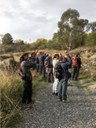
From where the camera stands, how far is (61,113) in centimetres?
1355

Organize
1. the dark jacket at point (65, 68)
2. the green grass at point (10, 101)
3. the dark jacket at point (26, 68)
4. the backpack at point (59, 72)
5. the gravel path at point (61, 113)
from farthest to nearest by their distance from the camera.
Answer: the backpack at point (59, 72)
the dark jacket at point (65, 68)
the dark jacket at point (26, 68)
the gravel path at point (61, 113)
the green grass at point (10, 101)

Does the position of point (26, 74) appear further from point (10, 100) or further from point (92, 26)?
point (92, 26)

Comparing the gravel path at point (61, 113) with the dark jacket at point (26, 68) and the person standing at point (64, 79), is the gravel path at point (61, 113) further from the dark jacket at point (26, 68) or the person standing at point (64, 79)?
the dark jacket at point (26, 68)

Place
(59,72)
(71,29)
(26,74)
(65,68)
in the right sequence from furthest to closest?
1. (71,29)
2. (59,72)
3. (65,68)
4. (26,74)

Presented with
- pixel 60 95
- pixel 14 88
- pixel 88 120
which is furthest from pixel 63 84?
pixel 88 120

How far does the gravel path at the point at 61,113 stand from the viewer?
11.9m

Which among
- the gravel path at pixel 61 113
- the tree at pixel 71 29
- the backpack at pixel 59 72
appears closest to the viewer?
the gravel path at pixel 61 113

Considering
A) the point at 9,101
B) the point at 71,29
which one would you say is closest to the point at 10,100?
the point at 9,101

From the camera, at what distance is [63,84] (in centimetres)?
1603

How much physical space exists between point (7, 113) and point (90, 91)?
8606mm

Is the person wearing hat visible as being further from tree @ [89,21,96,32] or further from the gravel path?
tree @ [89,21,96,32]

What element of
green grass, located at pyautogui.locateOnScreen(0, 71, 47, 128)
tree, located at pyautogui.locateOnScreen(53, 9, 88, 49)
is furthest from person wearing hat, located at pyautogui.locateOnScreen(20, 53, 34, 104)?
tree, located at pyautogui.locateOnScreen(53, 9, 88, 49)

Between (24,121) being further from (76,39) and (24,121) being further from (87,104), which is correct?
(76,39)

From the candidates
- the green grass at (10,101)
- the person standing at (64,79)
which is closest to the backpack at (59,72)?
the person standing at (64,79)
